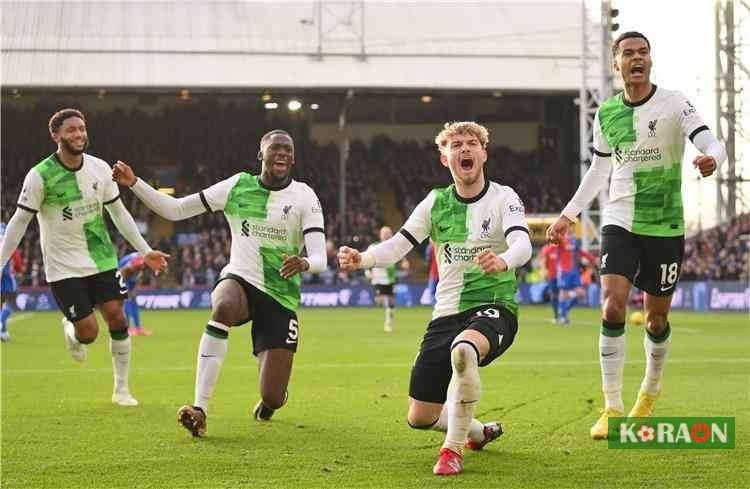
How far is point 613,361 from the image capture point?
9.43m

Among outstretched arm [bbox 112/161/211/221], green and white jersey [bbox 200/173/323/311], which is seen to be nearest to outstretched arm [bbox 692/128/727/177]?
green and white jersey [bbox 200/173/323/311]

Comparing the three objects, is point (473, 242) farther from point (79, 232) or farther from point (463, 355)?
point (79, 232)

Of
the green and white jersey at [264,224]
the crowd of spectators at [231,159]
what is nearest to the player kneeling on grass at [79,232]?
the green and white jersey at [264,224]

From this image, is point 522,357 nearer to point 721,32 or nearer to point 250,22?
point 721,32

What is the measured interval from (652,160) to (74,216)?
5.58 metres

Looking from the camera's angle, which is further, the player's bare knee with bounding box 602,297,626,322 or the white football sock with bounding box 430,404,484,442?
the player's bare knee with bounding box 602,297,626,322

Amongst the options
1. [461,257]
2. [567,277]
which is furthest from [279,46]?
[461,257]

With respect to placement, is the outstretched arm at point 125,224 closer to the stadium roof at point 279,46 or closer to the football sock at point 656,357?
the football sock at point 656,357

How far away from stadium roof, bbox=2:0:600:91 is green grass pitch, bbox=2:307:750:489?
2537cm

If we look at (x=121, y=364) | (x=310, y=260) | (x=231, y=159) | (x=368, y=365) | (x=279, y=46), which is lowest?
(x=368, y=365)

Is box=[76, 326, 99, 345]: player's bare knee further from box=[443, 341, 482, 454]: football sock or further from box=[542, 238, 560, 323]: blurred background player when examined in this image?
box=[542, 238, 560, 323]: blurred background player

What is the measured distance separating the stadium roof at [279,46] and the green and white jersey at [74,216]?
32.2m

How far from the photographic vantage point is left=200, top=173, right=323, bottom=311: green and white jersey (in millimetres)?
10367

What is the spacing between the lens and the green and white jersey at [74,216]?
39.0 ft
